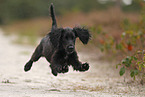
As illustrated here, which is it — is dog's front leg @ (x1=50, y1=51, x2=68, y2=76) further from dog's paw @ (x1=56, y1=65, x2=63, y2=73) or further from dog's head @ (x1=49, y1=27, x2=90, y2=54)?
dog's head @ (x1=49, y1=27, x2=90, y2=54)

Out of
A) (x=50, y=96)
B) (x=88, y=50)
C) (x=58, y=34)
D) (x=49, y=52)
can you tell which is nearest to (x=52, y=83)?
(x=49, y=52)

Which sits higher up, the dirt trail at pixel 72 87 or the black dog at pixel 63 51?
the black dog at pixel 63 51

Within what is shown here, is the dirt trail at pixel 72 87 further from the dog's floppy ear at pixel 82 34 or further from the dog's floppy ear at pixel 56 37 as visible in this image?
the dog's floppy ear at pixel 82 34

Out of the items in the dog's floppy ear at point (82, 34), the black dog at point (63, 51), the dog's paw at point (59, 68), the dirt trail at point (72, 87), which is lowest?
the dirt trail at point (72, 87)

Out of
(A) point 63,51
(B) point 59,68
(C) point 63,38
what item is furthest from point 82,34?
(B) point 59,68

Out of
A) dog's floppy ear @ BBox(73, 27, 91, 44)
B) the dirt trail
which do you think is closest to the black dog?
dog's floppy ear @ BBox(73, 27, 91, 44)

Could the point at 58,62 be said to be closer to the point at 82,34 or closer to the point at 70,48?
the point at 70,48

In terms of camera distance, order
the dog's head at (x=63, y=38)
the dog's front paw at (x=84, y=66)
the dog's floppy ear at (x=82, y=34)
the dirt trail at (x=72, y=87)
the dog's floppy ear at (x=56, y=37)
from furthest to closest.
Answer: the dog's floppy ear at (x=82, y=34) → the dog's floppy ear at (x=56, y=37) → the dog's head at (x=63, y=38) → the dog's front paw at (x=84, y=66) → the dirt trail at (x=72, y=87)

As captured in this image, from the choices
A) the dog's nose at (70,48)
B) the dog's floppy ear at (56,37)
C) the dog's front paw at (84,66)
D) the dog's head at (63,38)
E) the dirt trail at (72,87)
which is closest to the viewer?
the dirt trail at (72,87)

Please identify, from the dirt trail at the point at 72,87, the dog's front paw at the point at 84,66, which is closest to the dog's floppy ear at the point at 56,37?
the dog's front paw at the point at 84,66

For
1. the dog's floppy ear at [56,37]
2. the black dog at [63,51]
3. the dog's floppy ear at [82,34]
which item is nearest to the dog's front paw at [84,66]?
the black dog at [63,51]

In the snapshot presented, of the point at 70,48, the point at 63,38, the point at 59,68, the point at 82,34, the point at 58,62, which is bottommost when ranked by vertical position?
the point at 59,68

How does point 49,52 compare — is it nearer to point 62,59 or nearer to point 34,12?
point 62,59

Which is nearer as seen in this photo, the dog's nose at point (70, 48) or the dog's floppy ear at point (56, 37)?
the dog's nose at point (70, 48)
